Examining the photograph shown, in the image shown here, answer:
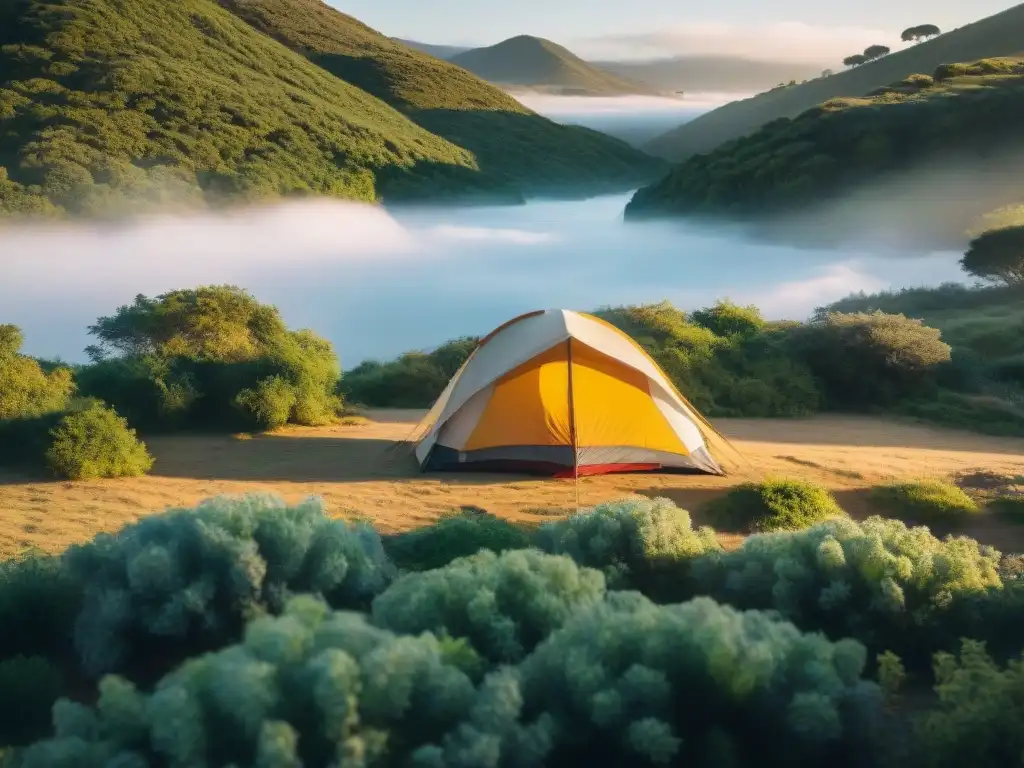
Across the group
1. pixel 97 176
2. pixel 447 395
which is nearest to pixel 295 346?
pixel 447 395

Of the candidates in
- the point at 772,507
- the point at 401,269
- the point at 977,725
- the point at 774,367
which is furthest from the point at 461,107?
the point at 977,725

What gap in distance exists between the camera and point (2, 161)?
173ft

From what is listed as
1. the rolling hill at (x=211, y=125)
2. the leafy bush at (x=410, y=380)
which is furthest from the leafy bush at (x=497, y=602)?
the rolling hill at (x=211, y=125)

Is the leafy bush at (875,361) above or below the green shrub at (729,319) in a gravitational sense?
below

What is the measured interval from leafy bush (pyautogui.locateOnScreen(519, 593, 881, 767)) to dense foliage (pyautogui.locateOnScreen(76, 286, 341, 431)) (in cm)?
1004

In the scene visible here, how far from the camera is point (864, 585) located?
5.83 meters

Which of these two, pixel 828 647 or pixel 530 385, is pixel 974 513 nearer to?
pixel 530 385

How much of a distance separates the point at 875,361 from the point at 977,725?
1389 cm

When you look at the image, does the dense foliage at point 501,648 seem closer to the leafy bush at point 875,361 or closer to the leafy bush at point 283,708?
the leafy bush at point 283,708

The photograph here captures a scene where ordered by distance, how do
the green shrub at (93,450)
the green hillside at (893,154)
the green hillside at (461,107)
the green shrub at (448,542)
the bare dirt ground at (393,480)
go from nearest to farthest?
the green shrub at (448,542) < the bare dirt ground at (393,480) < the green shrub at (93,450) < the green hillside at (893,154) < the green hillside at (461,107)

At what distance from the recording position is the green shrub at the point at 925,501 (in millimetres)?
9460

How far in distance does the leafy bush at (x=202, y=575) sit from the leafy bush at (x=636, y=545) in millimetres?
1332

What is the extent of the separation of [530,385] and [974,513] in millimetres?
4628

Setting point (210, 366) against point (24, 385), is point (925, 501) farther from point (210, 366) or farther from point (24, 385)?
point (24, 385)
